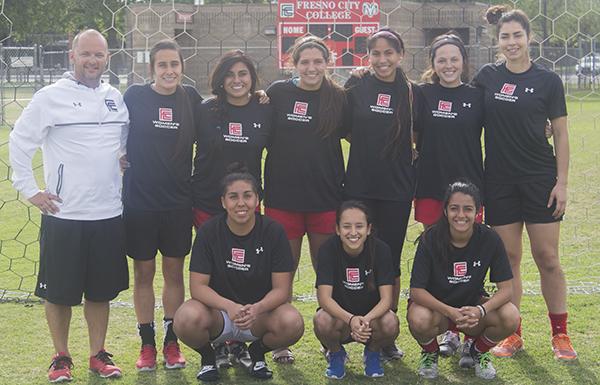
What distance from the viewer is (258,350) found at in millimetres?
3801

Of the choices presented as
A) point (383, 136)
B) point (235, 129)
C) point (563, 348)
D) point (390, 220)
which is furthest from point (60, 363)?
point (563, 348)

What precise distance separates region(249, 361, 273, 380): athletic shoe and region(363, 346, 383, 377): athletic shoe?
0.45 meters

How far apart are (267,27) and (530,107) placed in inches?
203

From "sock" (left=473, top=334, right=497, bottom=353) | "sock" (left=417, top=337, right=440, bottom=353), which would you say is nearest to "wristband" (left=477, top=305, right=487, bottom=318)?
"sock" (left=473, top=334, right=497, bottom=353)

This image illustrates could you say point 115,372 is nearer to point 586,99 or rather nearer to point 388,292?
point 388,292

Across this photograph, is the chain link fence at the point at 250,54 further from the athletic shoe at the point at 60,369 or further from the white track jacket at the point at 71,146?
the athletic shoe at the point at 60,369

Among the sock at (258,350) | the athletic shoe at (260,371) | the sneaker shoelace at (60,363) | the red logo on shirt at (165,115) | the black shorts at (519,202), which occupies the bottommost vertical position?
the athletic shoe at (260,371)

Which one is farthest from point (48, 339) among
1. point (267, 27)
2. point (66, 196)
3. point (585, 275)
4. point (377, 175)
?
point (267, 27)

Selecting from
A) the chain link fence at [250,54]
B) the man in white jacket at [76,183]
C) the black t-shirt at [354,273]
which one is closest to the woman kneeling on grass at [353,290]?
the black t-shirt at [354,273]

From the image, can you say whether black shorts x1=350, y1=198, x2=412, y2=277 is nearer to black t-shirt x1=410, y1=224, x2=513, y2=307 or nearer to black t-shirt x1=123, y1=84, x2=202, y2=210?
black t-shirt x1=410, y1=224, x2=513, y2=307

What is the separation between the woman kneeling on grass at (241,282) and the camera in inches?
145

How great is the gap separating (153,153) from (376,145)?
3.46 ft

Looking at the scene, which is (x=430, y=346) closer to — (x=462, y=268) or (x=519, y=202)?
(x=462, y=268)

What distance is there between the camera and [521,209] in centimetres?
396
